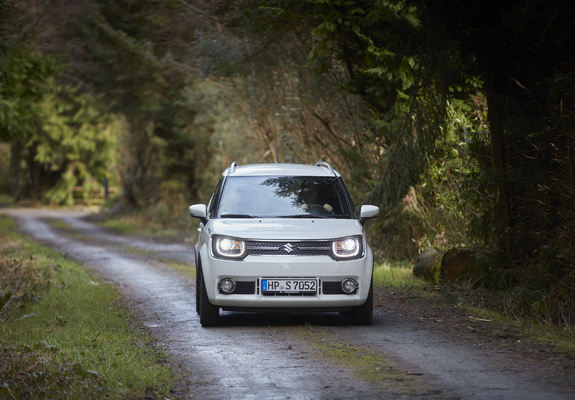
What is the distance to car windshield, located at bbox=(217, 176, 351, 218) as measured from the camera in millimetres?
10227

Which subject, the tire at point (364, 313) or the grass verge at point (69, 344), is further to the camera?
the tire at point (364, 313)

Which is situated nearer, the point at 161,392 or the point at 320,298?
the point at 161,392

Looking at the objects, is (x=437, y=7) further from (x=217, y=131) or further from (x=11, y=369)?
(x=217, y=131)

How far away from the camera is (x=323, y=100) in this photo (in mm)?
18609

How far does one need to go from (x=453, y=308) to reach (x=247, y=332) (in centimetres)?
310

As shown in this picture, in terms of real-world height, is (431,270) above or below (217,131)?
below

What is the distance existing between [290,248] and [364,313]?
4.04 feet

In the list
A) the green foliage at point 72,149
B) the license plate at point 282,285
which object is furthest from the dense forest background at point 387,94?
the green foliage at point 72,149

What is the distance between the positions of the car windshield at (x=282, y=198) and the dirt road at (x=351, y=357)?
1.34m

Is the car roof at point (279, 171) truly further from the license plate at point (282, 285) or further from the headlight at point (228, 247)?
the license plate at point (282, 285)

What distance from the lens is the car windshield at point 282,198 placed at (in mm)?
10227

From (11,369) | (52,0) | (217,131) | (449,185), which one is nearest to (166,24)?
(52,0)

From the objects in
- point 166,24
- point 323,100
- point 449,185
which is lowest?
point 449,185

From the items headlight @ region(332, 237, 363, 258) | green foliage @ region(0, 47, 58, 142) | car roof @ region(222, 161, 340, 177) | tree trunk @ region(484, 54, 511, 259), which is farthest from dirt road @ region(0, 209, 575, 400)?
green foliage @ region(0, 47, 58, 142)
